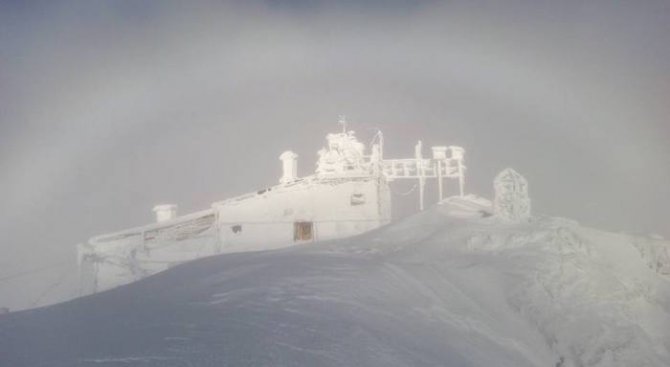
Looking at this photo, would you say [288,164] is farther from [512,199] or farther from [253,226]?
[512,199]

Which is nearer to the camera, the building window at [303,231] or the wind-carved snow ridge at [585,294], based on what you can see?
the wind-carved snow ridge at [585,294]

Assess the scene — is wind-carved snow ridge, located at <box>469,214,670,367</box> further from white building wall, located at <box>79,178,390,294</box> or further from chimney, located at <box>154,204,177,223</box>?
chimney, located at <box>154,204,177,223</box>

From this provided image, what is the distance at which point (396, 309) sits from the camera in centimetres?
772

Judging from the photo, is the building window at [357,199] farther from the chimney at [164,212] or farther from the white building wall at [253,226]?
the chimney at [164,212]

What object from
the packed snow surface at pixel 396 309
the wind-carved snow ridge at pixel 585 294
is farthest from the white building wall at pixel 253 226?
the wind-carved snow ridge at pixel 585 294

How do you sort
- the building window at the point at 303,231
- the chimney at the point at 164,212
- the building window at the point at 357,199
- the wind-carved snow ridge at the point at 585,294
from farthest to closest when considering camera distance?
1. the chimney at the point at 164,212
2. the building window at the point at 357,199
3. the building window at the point at 303,231
4. the wind-carved snow ridge at the point at 585,294

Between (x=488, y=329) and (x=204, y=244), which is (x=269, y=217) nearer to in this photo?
(x=204, y=244)

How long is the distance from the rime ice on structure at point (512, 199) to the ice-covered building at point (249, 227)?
1174 centimetres

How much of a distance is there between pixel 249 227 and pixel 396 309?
1777 cm

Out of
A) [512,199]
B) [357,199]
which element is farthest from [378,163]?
[512,199]

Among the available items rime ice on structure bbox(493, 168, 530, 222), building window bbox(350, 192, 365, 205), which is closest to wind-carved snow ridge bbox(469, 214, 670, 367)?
rime ice on structure bbox(493, 168, 530, 222)

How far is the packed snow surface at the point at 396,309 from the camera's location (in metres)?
5.77

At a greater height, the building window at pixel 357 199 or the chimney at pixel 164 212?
the building window at pixel 357 199

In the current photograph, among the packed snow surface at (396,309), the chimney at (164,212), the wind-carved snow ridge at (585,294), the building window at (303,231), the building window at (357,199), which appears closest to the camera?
the packed snow surface at (396,309)
